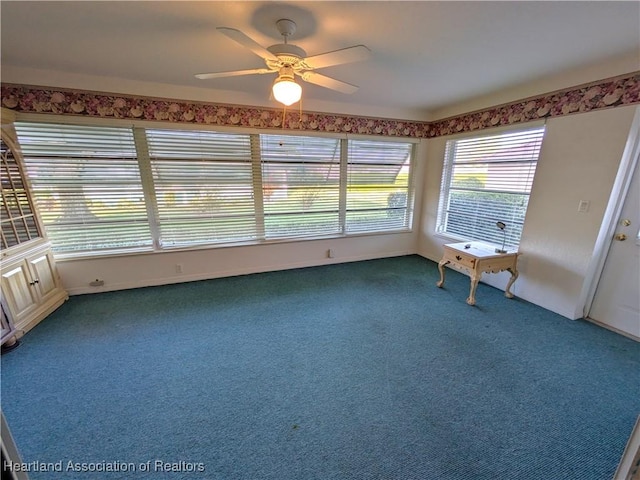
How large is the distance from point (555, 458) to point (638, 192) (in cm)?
245

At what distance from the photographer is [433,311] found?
2.92 meters

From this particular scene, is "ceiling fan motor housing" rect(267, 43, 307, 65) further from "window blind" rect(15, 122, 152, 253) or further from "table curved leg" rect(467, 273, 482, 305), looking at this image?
"table curved leg" rect(467, 273, 482, 305)

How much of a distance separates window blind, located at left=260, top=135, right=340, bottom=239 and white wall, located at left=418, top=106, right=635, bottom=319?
8.04 ft

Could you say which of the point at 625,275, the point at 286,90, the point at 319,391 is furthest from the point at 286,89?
the point at 625,275

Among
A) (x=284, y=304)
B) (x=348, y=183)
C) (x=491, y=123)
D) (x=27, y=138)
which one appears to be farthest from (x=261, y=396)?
(x=491, y=123)

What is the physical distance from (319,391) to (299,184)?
9.04ft

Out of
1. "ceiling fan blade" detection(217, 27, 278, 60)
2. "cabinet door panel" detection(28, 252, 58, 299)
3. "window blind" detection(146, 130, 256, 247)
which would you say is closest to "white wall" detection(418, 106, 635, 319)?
"ceiling fan blade" detection(217, 27, 278, 60)

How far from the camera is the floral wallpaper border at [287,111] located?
248cm

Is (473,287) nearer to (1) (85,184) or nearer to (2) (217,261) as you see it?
(2) (217,261)

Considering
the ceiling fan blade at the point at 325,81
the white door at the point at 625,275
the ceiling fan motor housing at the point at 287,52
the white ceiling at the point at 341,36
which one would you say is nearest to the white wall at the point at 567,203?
the white door at the point at 625,275

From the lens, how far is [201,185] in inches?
136

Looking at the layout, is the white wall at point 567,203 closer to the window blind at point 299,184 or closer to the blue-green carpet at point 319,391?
the blue-green carpet at point 319,391

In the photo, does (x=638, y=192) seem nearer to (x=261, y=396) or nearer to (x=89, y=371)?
(x=261, y=396)

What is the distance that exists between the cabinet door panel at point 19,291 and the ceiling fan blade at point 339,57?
122 inches
